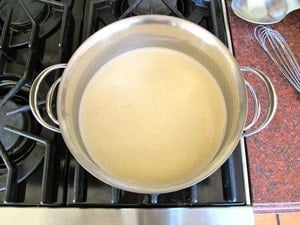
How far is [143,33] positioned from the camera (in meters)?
0.53

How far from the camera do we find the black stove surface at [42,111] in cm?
47

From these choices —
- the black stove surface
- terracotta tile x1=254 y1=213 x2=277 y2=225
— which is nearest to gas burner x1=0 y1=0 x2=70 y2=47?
the black stove surface

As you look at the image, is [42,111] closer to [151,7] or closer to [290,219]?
[151,7]

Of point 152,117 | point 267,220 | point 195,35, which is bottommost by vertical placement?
point 267,220

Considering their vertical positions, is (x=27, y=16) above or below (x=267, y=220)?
above

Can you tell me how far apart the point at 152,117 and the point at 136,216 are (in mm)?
126

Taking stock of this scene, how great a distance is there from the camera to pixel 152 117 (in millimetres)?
501

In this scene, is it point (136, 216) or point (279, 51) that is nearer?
point (136, 216)

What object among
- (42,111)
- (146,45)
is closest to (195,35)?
(146,45)

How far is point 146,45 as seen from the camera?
56cm

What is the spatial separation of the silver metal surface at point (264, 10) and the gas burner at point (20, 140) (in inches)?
12.9

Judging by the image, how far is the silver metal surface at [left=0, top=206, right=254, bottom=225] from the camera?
17.8 inches

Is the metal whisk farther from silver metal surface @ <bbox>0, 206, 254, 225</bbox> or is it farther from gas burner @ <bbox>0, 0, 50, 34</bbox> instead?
gas burner @ <bbox>0, 0, 50, 34</bbox>

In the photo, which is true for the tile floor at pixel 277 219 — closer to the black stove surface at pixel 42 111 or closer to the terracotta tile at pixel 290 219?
the terracotta tile at pixel 290 219
